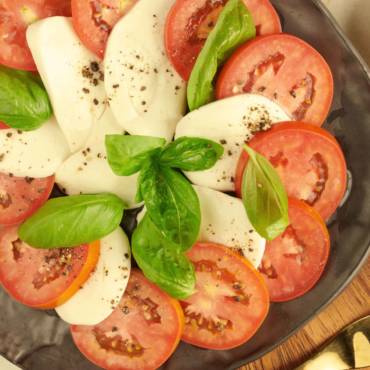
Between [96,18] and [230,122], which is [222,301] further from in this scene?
[96,18]

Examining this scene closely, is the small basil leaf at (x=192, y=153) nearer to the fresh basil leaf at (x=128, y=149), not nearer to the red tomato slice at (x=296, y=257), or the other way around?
the fresh basil leaf at (x=128, y=149)

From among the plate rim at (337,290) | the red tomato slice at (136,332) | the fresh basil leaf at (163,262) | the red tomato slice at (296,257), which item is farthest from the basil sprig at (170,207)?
the plate rim at (337,290)

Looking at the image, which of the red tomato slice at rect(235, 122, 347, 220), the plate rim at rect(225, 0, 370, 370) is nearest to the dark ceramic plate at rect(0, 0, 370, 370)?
the plate rim at rect(225, 0, 370, 370)

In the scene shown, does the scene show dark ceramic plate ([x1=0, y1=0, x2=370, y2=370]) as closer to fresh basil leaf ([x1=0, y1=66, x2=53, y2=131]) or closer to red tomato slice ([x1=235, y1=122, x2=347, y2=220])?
red tomato slice ([x1=235, y1=122, x2=347, y2=220])

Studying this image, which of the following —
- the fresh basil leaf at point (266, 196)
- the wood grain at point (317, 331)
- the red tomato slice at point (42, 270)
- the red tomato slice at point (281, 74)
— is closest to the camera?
the fresh basil leaf at point (266, 196)

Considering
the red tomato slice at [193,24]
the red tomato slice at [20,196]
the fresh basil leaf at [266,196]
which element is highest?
the red tomato slice at [193,24]

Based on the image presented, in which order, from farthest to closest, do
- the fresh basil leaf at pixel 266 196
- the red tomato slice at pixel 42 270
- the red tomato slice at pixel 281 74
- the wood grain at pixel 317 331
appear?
the wood grain at pixel 317 331
the red tomato slice at pixel 42 270
the red tomato slice at pixel 281 74
the fresh basil leaf at pixel 266 196

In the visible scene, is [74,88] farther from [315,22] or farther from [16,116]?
[315,22]
